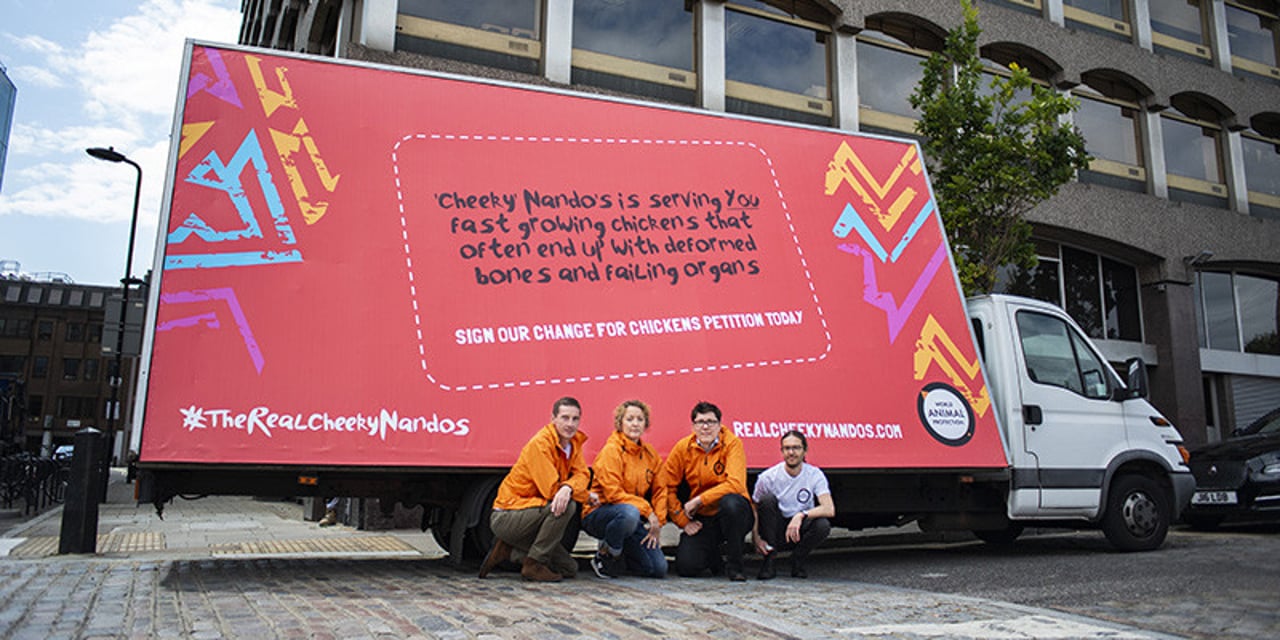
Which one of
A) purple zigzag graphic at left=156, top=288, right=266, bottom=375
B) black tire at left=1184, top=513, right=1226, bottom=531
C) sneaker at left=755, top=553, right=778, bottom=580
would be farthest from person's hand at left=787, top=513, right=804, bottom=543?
black tire at left=1184, top=513, right=1226, bottom=531

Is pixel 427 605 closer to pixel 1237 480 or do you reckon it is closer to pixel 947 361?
pixel 947 361

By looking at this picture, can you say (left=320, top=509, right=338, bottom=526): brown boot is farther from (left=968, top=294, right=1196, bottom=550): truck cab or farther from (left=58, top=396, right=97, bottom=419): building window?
(left=58, top=396, right=97, bottom=419): building window

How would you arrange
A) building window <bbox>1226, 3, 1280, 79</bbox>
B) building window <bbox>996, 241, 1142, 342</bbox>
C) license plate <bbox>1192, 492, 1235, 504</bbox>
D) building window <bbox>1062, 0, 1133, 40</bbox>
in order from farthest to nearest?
building window <bbox>1226, 3, 1280, 79</bbox> → building window <bbox>1062, 0, 1133, 40</bbox> → building window <bbox>996, 241, 1142, 342</bbox> → license plate <bbox>1192, 492, 1235, 504</bbox>

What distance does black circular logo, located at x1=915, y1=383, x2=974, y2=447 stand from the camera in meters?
7.26

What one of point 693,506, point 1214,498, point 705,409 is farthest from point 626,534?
point 1214,498

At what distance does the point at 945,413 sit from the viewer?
734cm

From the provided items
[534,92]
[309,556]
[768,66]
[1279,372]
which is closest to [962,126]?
[768,66]

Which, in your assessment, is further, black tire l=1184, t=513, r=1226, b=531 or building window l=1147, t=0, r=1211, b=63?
building window l=1147, t=0, r=1211, b=63

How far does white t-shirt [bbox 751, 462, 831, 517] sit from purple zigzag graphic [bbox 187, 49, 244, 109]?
14.6 ft

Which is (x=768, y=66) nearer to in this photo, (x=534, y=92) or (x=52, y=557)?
(x=534, y=92)

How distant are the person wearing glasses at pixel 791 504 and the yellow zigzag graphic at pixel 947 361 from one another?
1.55 metres

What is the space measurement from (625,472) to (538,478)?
663 millimetres

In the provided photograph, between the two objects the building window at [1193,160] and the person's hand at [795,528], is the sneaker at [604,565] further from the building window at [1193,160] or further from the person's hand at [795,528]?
the building window at [1193,160]

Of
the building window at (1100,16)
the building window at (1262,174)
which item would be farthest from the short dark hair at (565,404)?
the building window at (1262,174)
